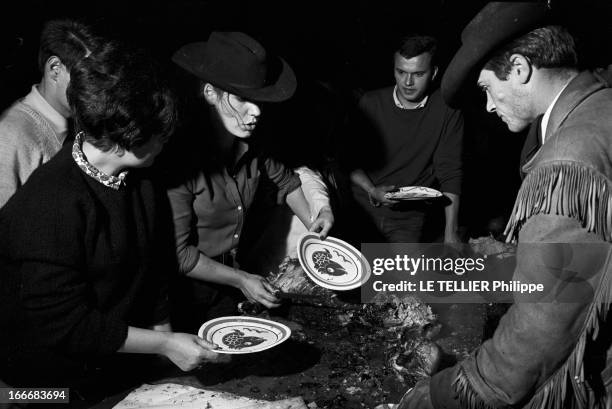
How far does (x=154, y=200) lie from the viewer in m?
3.22

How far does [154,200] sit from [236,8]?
14.4 ft

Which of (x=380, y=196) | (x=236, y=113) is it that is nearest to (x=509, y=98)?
(x=236, y=113)

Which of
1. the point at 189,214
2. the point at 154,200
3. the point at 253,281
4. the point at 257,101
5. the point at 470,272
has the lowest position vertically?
the point at 470,272

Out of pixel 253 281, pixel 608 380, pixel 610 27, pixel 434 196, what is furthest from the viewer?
pixel 610 27

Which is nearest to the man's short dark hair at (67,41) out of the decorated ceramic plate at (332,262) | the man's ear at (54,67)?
the man's ear at (54,67)

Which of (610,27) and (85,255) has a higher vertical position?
(610,27)

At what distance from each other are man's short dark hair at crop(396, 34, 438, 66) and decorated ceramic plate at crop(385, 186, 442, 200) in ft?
3.60

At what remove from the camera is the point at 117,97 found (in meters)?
Answer: 2.68

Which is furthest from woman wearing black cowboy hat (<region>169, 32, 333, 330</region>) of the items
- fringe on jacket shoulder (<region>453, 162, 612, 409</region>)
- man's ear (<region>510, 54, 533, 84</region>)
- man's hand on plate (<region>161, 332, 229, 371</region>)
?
fringe on jacket shoulder (<region>453, 162, 612, 409</region>)

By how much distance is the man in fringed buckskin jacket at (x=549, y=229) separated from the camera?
2.09 metres

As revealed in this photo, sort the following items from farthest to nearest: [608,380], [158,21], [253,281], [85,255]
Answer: [158,21] < [253,281] < [85,255] < [608,380]

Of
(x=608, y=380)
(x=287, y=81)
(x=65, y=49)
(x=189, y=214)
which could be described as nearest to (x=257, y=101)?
(x=287, y=81)

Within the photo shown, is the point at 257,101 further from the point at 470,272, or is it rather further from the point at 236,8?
the point at 236,8

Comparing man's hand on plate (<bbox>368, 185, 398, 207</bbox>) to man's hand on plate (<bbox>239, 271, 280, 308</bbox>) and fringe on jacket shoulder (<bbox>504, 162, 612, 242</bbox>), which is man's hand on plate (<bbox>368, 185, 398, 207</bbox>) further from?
fringe on jacket shoulder (<bbox>504, 162, 612, 242</bbox>)
